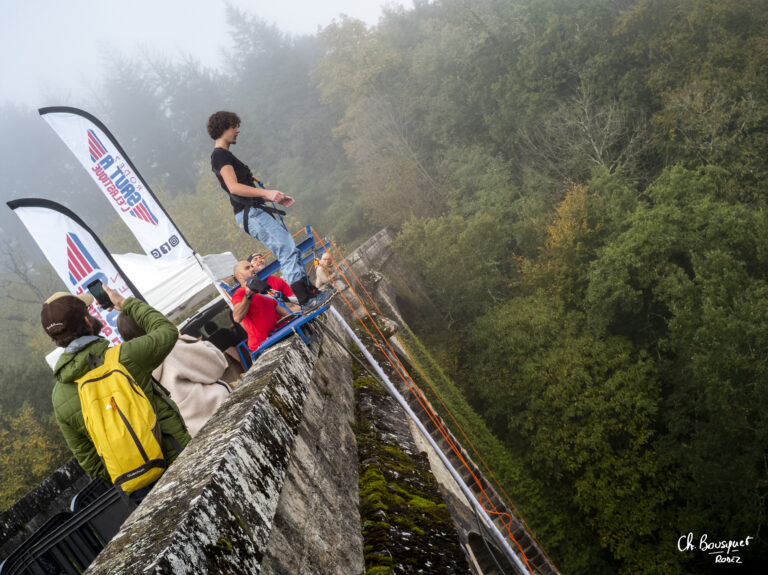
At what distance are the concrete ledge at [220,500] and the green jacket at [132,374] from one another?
56 cm

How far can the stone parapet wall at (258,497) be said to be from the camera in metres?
1.76

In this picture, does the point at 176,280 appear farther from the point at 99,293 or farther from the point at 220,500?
the point at 220,500

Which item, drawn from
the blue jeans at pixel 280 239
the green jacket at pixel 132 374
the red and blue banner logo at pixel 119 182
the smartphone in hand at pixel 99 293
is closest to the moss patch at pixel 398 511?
the green jacket at pixel 132 374

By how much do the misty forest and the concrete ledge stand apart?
13486 millimetres

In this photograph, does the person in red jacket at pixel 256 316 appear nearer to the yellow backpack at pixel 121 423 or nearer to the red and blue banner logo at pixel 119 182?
the yellow backpack at pixel 121 423

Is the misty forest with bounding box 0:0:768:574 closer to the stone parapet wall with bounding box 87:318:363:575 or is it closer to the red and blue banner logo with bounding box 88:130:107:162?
the red and blue banner logo with bounding box 88:130:107:162

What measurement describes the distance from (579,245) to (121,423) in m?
20.7

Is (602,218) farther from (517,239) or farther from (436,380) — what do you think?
(436,380)

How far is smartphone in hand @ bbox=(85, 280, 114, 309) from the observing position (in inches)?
135

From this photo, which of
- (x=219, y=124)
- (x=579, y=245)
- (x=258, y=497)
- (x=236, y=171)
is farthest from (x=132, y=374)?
(x=579, y=245)

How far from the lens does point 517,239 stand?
79.7 ft

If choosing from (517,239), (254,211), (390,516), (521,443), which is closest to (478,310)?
(517,239)

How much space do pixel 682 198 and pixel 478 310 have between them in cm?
903

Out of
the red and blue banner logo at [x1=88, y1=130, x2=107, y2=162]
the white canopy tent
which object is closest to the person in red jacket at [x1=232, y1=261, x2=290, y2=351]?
the white canopy tent
